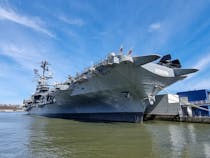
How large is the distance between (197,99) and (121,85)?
10564mm

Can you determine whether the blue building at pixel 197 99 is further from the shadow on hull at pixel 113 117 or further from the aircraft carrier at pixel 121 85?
the shadow on hull at pixel 113 117

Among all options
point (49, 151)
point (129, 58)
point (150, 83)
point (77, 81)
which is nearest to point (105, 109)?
point (77, 81)

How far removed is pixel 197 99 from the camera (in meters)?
23.2

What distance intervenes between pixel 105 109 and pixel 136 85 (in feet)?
18.4

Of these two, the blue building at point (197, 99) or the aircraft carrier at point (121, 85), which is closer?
the aircraft carrier at point (121, 85)

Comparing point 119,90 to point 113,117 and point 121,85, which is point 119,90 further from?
point 113,117

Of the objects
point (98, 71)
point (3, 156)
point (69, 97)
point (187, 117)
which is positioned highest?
point (98, 71)

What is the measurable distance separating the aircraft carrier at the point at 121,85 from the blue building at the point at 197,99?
365cm

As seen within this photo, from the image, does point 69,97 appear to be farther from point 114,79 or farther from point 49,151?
point 49,151

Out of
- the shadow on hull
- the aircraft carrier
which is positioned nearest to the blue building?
the aircraft carrier

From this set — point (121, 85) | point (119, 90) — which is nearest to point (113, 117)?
point (119, 90)

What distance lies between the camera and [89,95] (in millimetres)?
21578

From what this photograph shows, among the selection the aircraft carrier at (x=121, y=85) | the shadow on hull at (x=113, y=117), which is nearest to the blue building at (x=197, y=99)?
the aircraft carrier at (x=121, y=85)

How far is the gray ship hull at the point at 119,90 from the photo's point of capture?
56.0 feet
